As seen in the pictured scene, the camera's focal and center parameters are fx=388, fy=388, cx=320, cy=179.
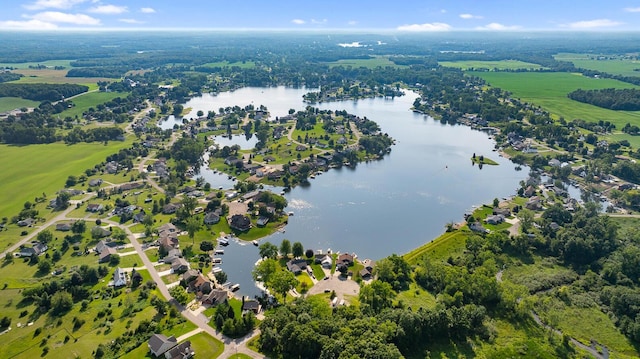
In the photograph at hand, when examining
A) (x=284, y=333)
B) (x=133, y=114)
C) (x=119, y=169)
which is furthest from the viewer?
(x=133, y=114)

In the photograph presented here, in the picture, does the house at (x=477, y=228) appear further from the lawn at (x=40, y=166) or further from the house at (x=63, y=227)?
the lawn at (x=40, y=166)

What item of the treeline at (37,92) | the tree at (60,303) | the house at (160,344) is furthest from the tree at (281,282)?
the treeline at (37,92)

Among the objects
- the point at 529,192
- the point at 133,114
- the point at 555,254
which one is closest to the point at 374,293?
the point at 555,254

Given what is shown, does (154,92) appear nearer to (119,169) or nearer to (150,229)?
(119,169)

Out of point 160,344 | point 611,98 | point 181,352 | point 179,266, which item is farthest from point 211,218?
point 611,98

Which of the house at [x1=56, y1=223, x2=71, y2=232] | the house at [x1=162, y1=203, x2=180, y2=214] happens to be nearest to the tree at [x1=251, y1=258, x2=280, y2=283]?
the house at [x1=162, y1=203, x2=180, y2=214]

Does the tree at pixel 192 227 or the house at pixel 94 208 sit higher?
the tree at pixel 192 227
